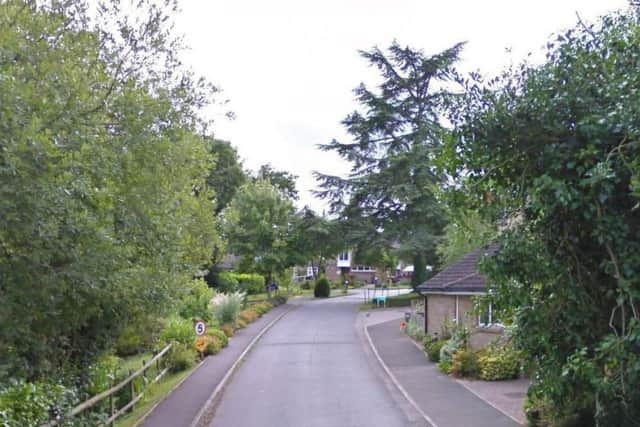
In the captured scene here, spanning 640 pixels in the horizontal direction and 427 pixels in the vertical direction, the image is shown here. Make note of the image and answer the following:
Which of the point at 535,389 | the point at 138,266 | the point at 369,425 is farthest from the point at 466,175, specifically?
the point at 369,425

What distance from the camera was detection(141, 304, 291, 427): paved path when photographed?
48.3ft

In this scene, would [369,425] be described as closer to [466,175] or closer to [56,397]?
[56,397]

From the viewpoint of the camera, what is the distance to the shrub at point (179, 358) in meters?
22.5

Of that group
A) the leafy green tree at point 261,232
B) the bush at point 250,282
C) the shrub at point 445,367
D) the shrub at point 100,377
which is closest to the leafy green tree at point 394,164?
the leafy green tree at point 261,232

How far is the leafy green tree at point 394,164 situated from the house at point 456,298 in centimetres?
1510

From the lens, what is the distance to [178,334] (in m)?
24.6

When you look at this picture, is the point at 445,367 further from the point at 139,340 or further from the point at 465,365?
the point at 139,340

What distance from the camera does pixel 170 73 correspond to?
11852mm

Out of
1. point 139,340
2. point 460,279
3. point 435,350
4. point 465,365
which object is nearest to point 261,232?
point 460,279

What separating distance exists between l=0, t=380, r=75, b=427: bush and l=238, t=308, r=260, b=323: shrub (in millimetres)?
28077

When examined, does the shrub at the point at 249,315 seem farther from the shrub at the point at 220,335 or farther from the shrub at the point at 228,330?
the shrub at the point at 220,335

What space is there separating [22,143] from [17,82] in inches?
35.6

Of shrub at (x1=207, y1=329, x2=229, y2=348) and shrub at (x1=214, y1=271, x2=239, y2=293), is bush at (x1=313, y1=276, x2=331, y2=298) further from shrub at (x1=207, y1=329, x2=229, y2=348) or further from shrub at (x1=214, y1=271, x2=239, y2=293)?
shrub at (x1=207, y1=329, x2=229, y2=348)

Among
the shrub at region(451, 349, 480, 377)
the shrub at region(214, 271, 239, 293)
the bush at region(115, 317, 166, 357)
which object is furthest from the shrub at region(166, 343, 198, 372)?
the shrub at region(214, 271, 239, 293)
